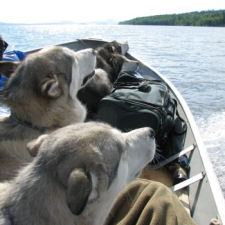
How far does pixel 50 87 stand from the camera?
3.40m

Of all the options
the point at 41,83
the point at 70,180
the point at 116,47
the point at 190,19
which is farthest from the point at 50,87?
the point at 190,19

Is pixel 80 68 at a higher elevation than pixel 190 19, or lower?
higher

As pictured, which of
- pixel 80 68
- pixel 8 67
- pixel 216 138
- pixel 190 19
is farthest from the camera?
pixel 190 19

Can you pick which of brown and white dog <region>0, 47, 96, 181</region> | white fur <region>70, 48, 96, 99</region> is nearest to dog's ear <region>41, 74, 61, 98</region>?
brown and white dog <region>0, 47, 96, 181</region>

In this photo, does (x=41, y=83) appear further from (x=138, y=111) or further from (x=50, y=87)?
(x=138, y=111)

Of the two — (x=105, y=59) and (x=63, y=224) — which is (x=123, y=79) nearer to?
(x=105, y=59)

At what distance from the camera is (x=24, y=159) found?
10.7ft

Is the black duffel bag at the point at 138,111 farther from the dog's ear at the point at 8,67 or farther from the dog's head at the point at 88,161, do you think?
the dog's head at the point at 88,161

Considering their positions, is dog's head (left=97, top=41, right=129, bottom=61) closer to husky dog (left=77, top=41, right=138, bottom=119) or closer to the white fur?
husky dog (left=77, top=41, right=138, bottom=119)

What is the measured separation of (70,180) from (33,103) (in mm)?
1747

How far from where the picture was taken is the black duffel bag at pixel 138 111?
4.34m

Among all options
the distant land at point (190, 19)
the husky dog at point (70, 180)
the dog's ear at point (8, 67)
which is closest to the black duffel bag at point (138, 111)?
the dog's ear at point (8, 67)

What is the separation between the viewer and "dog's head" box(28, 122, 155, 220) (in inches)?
75.0

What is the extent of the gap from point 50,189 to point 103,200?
18.8 inches
